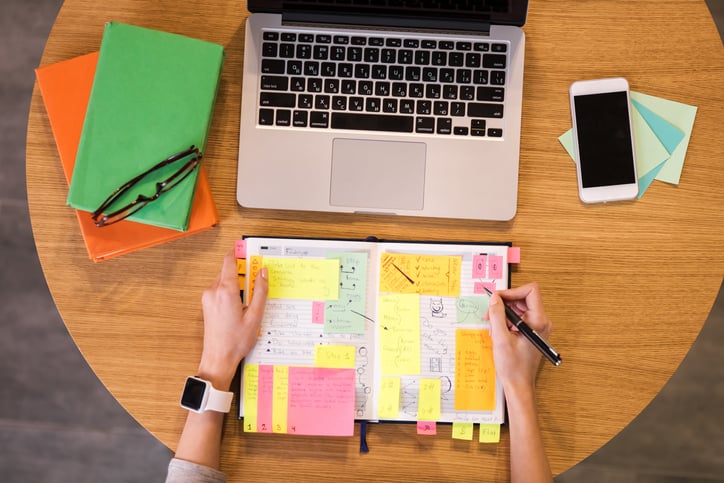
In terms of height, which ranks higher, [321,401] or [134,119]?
[134,119]

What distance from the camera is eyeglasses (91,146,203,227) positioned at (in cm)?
94

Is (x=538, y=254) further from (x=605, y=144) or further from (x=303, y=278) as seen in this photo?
(x=303, y=278)

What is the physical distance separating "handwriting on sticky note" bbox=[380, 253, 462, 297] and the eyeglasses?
0.37 meters

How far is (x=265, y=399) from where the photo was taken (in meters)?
1.00

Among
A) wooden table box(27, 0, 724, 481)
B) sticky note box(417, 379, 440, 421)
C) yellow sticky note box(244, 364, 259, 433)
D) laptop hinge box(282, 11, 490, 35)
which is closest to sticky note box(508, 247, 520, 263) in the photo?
wooden table box(27, 0, 724, 481)

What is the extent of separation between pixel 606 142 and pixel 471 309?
0.39 metres

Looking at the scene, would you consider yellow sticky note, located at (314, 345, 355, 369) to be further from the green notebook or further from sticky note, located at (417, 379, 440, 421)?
the green notebook

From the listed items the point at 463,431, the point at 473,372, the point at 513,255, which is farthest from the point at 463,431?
the point at 513,255

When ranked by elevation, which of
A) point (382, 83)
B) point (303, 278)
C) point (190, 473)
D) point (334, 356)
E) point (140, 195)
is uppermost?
point (382, 83)

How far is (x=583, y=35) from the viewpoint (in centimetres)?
104

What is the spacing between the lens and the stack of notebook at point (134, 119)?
947mm

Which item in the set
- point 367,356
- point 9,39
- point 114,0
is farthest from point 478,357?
point 9,39

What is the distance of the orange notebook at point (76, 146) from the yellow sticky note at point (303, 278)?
140 mm

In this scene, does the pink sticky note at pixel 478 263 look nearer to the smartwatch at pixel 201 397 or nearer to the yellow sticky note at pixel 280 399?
→ the yellow sticky note at pixel 280 399
